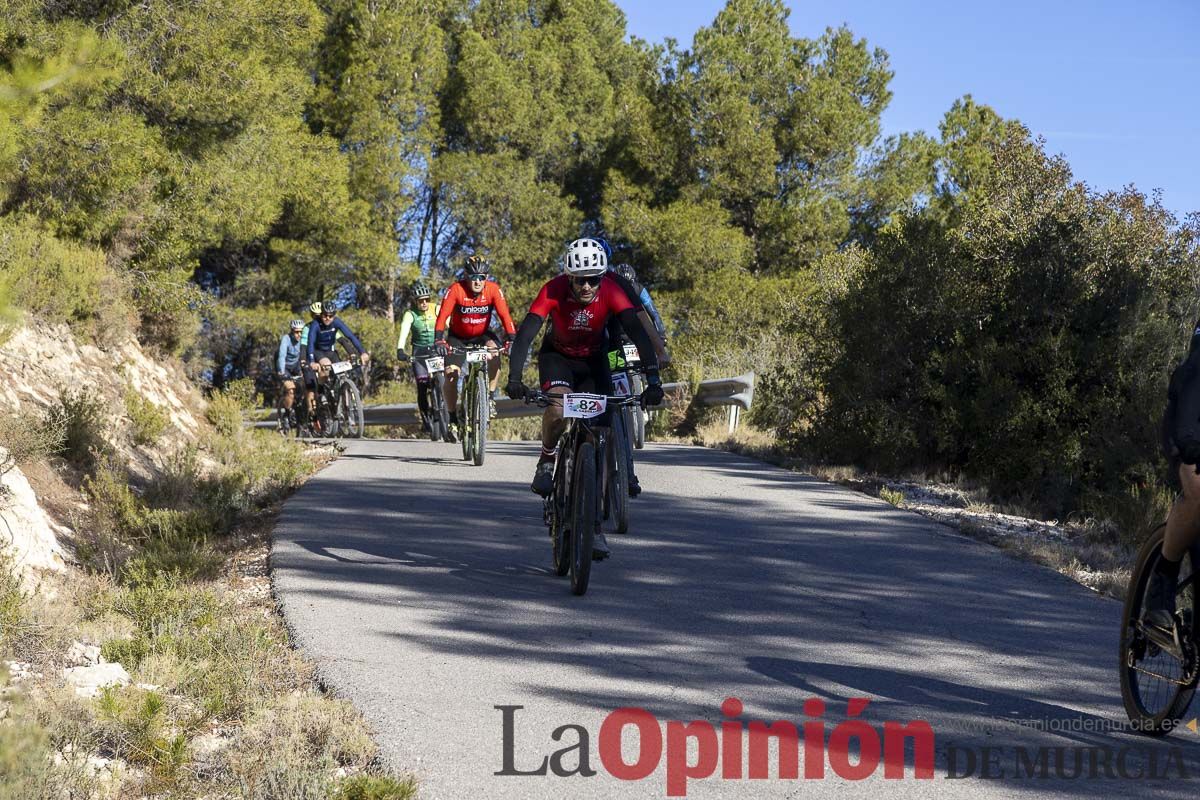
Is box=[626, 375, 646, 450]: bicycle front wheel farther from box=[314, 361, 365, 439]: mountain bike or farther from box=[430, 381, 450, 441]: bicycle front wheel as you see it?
box=[314, 361, 365, 439]: mountain bike

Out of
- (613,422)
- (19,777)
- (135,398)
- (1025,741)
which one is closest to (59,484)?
(135,398)

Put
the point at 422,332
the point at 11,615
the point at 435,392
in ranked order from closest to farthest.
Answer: the point at 11,615
the point at 435,392
the point at 422,332

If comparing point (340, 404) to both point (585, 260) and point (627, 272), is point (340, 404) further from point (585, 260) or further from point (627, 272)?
point (585, 260)

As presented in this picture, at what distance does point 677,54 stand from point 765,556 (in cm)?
2907

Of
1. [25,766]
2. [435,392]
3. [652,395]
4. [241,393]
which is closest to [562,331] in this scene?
[652,395]

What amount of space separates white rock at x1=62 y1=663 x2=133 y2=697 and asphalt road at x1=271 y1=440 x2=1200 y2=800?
3.03 feet

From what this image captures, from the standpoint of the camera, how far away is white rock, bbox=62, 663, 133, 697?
5887 millimetres

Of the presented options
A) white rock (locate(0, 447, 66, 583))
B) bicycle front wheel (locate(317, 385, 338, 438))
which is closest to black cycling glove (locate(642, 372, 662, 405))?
white rock (locate(0, 447, 66, 583))

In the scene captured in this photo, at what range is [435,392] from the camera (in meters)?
17.4

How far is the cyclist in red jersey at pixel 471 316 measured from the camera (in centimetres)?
1480

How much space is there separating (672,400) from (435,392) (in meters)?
6.10

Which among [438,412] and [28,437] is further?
[438,412]

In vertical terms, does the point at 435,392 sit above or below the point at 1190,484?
above

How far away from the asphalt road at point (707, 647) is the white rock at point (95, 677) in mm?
923
